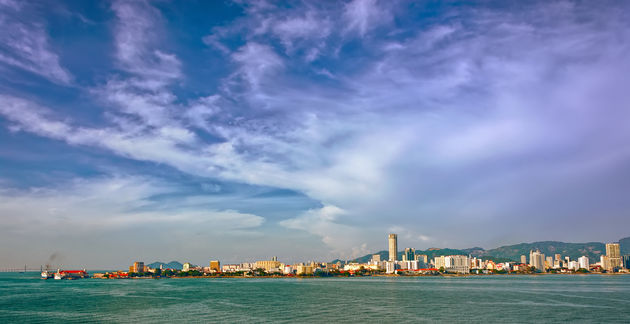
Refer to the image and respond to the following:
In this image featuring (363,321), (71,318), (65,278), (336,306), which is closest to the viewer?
(363,321)

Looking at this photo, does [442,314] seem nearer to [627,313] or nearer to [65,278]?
[627,313]

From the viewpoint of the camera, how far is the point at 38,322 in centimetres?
4019

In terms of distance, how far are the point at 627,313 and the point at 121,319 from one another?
53496 mm

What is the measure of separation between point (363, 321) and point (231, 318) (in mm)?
13419

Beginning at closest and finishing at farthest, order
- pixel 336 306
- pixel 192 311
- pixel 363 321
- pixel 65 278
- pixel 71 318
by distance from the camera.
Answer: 1. pixel 363 321
2. pixel 71 318
3. pixel 192 311
4. pixel 336 306
5. pixel 65 278

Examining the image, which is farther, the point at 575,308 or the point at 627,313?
the point at 575,308

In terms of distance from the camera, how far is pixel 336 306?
51.8 m

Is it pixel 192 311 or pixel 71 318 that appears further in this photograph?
pixel 192 311

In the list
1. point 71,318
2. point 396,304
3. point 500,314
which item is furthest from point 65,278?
point 500,314

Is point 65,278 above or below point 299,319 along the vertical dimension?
below

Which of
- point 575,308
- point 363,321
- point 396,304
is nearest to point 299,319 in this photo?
point 363,321

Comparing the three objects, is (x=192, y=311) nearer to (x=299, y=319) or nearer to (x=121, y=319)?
(x=121, y=319)

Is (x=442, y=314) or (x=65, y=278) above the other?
(x=442, y=314)

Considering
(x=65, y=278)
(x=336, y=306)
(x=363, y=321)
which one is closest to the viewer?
(x=363, y=321)
